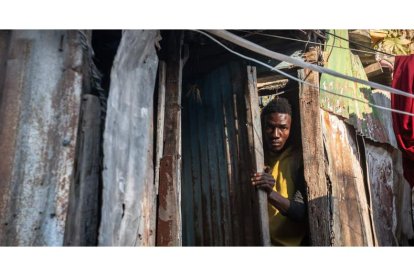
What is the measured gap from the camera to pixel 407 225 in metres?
6.15

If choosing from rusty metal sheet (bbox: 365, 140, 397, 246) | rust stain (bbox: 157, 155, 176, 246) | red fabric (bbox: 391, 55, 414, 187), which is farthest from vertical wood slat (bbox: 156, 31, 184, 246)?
rusty metal sheet (bbox: 365, 140, 397, 246)

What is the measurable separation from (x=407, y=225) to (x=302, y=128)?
197cm

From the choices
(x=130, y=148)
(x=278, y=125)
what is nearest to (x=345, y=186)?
(x=278, y=125)

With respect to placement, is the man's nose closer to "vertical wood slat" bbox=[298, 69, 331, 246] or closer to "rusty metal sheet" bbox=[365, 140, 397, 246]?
"vertical wood slat" bbox=[298, 69, 331, 246]

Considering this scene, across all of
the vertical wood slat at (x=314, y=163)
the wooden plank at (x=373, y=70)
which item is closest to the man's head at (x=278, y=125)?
the vertical wood slat at (x=314, y=163)

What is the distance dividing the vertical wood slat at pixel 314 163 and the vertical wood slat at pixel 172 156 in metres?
1.51

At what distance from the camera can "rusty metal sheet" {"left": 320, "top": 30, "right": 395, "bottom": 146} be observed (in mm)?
5598

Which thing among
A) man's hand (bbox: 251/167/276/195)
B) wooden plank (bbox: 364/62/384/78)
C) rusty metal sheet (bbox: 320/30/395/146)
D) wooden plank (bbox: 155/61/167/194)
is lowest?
man's hand (bbox: 251/167/276/195)

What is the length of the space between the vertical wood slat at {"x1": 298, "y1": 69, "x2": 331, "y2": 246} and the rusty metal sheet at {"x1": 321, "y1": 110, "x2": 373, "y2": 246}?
0.13 metres

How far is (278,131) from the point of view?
573 cm

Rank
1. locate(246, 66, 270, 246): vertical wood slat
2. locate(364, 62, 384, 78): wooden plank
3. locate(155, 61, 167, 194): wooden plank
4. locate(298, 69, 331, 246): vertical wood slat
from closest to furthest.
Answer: locate(155, 61, 167, 194): wooden plank
locate(246, 66, 270, 246): vertical wood slat
locate(298, 69, 331, 246): vertical wood slat
locate(364, 62, 384, 78): wooden plank
